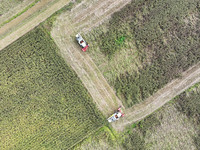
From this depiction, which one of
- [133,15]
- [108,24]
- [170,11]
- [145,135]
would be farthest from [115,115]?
[170,11]

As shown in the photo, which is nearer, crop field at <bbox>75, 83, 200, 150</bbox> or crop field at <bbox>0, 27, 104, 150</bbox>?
crop field at <bbox>0, 27, 104, 150</bbox>

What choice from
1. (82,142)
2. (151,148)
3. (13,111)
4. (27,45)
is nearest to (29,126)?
(13,111)

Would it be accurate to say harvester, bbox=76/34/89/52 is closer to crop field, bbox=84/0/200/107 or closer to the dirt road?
the dirt road

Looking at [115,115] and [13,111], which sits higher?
[13,111]

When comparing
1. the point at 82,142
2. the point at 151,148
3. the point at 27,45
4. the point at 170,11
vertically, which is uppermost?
the point at 27,45

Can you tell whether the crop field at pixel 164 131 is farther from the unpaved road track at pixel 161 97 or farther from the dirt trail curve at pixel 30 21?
the dirt trail curve at pixel 30 21

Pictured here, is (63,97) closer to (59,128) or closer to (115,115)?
(59,128)

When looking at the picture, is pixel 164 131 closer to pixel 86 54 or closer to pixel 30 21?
pixel 86 54

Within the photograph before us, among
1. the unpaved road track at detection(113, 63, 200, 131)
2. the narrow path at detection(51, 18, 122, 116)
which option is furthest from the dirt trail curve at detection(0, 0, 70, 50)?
the unpaved road track at detection(113, 63, 200, 131)
